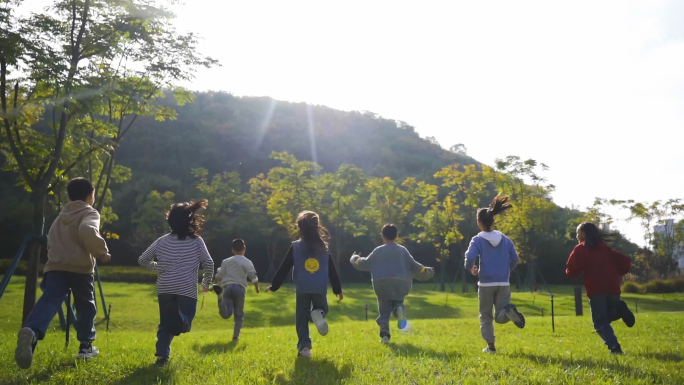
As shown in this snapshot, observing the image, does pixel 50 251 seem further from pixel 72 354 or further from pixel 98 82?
pixel 98 82

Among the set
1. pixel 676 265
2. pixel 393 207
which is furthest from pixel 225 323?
pixel 676 265

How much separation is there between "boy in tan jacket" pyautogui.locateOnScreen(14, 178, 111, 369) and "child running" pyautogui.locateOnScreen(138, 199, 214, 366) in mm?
625

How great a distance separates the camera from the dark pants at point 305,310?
6910 mm

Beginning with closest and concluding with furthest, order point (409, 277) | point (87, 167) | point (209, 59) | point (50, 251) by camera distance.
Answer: point (50, 251)
point (409, 277)
point (209, 59)
point (87, 167)

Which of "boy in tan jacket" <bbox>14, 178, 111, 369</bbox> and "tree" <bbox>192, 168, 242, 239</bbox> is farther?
"tree" <bbox>192, 168, 242, 239</bbox>

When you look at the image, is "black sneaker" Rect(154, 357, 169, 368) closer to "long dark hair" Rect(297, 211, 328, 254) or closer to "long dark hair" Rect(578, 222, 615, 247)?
"long dark hair" Rect(297, 211, 328, 254)

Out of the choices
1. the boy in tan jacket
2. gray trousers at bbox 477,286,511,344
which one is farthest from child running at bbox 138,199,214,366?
gray trousers at bbox 477,286,511,344

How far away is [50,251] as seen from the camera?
6051mm

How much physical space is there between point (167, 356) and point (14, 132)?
29.0ft

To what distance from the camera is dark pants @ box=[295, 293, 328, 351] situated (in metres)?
6.91

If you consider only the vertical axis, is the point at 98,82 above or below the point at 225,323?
above

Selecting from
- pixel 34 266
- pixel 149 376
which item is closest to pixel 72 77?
pixel 34 266

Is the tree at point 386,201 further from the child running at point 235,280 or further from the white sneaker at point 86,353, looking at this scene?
the white sneaker at point 86,353

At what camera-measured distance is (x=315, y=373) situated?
18.1ft
